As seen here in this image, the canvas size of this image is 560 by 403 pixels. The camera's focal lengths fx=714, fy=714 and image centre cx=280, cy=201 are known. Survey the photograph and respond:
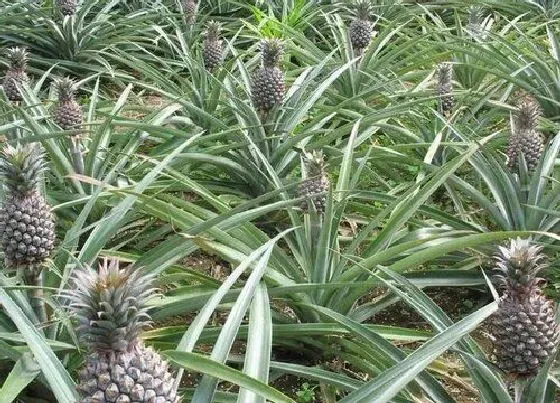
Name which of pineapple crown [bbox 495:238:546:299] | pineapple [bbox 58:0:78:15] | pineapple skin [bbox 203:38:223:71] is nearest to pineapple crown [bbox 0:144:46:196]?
pineapple crown [bbox 495:238:546:299]

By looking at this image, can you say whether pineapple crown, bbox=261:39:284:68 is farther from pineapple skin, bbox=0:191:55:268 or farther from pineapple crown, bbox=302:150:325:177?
pineapple skin, bbox=0:191:55:268

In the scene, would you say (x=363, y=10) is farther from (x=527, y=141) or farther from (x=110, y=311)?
(x=110, y=311)

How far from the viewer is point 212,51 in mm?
4496

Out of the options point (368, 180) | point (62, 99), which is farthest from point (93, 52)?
point (368, 180)

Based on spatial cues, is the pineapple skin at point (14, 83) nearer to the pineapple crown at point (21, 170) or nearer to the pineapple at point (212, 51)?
the pineapple at point (212, 51)

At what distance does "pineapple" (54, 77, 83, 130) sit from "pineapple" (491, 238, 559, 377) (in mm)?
2237

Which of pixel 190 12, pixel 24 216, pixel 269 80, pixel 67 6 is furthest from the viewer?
pixel 190 12

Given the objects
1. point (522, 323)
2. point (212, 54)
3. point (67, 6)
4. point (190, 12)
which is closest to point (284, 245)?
point (212, 54)

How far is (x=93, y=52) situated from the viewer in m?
5.47

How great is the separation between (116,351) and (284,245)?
2111mm

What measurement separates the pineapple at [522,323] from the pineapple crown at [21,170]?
4.54ft

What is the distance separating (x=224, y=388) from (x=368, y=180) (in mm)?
1689

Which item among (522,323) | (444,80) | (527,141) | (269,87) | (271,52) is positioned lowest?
(522,323)

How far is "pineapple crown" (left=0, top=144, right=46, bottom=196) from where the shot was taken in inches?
84.6
